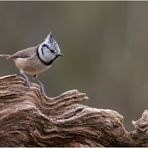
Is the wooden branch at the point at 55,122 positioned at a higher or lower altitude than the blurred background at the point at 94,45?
lower

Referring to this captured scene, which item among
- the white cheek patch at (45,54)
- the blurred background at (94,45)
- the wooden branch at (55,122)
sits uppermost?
the blurred background at (94,45)

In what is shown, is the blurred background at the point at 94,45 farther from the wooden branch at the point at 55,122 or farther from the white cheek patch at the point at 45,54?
the wooden branch at the point at 55,122

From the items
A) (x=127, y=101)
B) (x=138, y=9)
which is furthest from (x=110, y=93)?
(x=138, y=9)

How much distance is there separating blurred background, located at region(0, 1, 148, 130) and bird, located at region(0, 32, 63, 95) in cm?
726

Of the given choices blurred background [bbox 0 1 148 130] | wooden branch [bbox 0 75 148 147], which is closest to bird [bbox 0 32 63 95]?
wooden branch [bbox 0 75 148 147]

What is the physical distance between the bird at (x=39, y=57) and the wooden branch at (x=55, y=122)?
496 mm

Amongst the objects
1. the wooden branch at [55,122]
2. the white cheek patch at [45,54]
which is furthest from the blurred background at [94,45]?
the wooden branch at [55,122]

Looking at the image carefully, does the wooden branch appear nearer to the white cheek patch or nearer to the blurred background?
the white cheek patch

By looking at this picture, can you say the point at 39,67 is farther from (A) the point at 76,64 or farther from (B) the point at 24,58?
(A) the point at 76,64

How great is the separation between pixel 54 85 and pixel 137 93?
5.10 feet

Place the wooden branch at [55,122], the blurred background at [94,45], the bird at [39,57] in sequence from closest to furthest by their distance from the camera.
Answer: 1. the wooden branch at [55,122]
2. the bird at [39,57]
3. the blurred background at [94,45]

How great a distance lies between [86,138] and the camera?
5531 millimetres

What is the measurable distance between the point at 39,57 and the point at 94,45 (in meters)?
7.99

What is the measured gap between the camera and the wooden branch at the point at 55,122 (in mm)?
5367
